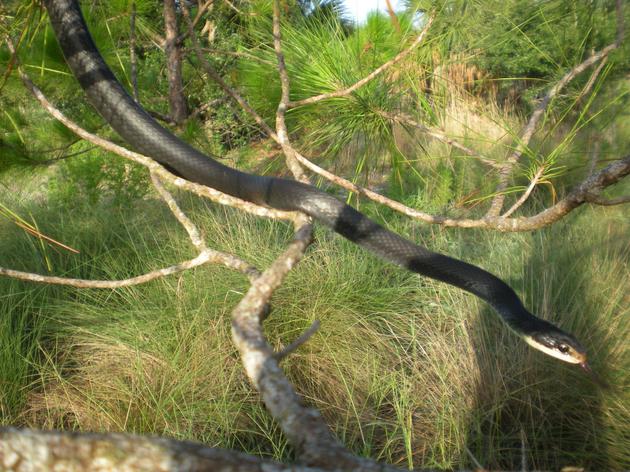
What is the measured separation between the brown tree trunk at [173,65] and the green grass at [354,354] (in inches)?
28.5

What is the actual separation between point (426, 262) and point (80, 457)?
3.10 ft

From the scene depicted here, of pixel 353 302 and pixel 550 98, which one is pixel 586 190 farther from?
pixel 353 302

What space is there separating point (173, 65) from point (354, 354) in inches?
52.6

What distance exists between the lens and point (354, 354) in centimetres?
209

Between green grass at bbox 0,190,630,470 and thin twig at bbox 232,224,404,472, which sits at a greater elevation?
thin twig at bbox 232,224,404,472

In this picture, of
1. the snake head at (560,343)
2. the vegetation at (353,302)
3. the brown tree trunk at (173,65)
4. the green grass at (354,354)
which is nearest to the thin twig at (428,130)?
the vegetation at (353,302)

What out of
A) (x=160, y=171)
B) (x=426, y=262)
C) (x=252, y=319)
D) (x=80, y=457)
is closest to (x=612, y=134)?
(x=426, y=262)

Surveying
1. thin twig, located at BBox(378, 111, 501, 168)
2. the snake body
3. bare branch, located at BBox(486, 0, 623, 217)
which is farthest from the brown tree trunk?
bare branch, located at BBox(486, 0, 623, 217)

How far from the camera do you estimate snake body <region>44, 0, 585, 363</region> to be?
1.13m

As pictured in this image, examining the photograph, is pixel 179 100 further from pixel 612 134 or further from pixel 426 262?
pixel 612 134

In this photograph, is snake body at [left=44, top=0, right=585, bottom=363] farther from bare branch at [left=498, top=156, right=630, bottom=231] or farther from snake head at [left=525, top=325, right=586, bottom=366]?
bare branch at [left=498, top=156, right=630, bottom=231]

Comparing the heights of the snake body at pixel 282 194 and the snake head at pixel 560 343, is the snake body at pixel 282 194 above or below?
above

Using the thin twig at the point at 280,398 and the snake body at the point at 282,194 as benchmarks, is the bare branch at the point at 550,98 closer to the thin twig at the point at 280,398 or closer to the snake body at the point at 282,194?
the snake body at the point at 282,194

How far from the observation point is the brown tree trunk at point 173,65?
2.08m
